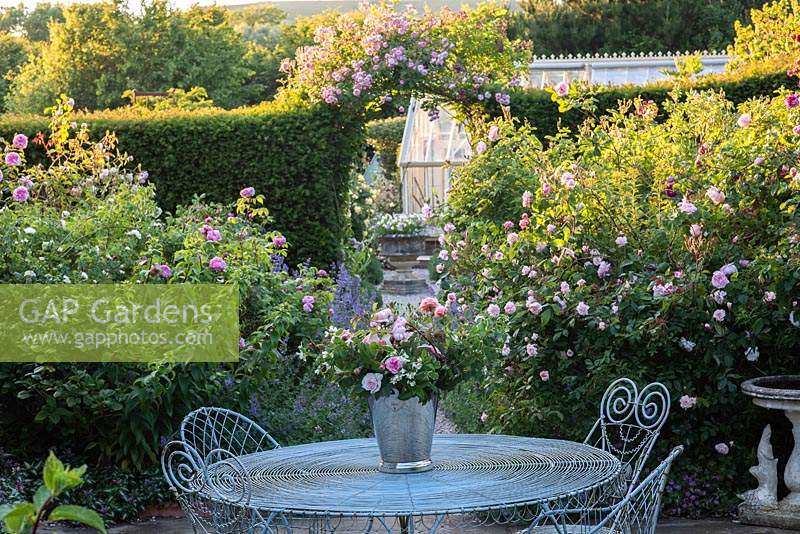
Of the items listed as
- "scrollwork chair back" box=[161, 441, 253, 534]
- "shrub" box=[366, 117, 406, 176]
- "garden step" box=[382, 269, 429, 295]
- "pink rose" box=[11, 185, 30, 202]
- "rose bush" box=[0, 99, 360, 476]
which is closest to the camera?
"scrollwork chair back" box=[161, 441, 253, 534]

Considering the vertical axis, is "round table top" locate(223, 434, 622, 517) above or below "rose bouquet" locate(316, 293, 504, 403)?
below

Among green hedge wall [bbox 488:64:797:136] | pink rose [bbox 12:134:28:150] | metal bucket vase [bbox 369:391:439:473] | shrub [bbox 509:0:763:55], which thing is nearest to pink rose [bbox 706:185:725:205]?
metal bucket vase [bbox 369:391:439:473]

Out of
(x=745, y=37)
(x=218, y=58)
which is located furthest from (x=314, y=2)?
(x=745, y=37)

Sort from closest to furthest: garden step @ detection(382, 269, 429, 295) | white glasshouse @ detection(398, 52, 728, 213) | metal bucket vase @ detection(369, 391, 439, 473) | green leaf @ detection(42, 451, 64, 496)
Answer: green leaf @ detection(42, 451, 64, 496)
metal bucket vase @ detection(369, 391, 439, 473)
garden step @ detection(382, 269, 429, 295)
white glasshouse @ detection(398, 52, 728, 213)

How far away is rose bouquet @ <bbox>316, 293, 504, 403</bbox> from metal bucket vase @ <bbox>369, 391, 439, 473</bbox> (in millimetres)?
59

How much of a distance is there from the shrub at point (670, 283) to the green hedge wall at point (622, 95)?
3.30 m

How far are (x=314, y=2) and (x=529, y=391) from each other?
96141 mm

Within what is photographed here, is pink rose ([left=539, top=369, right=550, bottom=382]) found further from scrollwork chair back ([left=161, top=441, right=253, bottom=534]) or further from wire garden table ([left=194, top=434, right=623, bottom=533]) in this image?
scrollwork chair back ([left=161, top=441, right=253, bottom=534])

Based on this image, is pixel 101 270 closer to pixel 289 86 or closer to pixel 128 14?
pixel 289 86

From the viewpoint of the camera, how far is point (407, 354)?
122 inches

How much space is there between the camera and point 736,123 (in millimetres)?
5602

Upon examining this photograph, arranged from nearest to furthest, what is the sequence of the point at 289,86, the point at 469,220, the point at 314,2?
the point at 469,220
the point at 289,86
the point at 314,2

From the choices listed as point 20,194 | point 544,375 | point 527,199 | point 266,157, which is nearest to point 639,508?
point 544,375

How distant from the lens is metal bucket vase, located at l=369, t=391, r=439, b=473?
3.16m
